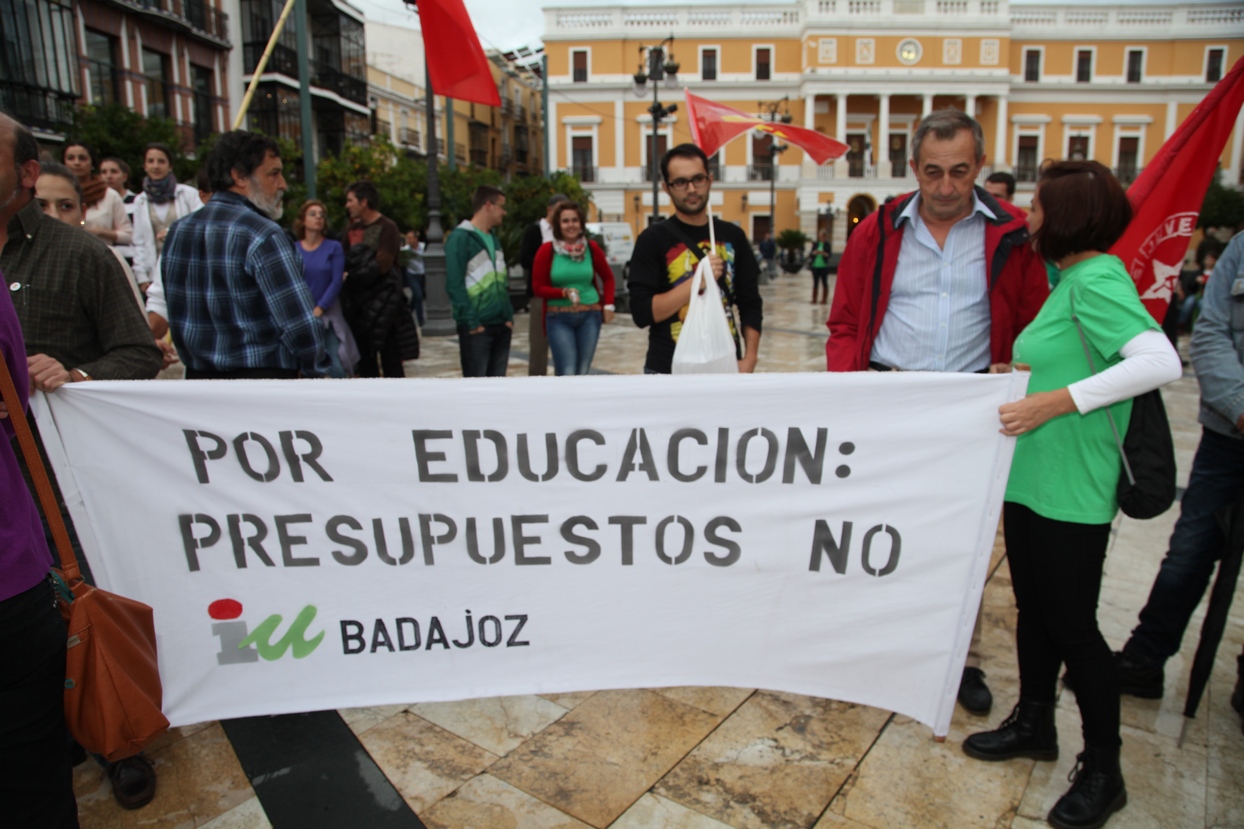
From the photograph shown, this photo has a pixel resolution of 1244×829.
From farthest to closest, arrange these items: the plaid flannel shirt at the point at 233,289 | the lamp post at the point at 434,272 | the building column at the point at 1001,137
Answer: the building column at the point at 1001,137, the lamp post at the point at 434,272, the plaid flannel shirt at the point at 233,289

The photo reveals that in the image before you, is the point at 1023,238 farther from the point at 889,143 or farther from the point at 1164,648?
the point at 889,143

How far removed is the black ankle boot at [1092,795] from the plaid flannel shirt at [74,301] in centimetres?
280

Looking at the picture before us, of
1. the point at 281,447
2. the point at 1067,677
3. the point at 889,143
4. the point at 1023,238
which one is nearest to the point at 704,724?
the point at 1067,677

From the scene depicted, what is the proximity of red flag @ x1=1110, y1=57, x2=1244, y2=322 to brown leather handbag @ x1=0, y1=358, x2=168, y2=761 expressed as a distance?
9.90ft

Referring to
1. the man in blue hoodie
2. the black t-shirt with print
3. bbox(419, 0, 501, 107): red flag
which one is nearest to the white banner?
the black t-shirt with print

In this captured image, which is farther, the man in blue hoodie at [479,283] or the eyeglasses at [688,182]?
the man in blue hoodie at [479,283]

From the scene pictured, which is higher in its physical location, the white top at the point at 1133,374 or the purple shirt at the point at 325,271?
the purple shirt at the point at 325,271

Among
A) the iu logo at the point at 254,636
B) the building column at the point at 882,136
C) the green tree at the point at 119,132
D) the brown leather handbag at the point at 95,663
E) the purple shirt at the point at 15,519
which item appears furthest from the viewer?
the building column at the point at 882,136

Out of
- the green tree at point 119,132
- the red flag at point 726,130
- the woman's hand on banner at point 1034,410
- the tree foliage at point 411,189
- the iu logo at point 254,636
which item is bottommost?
the iu logo at point 254,636

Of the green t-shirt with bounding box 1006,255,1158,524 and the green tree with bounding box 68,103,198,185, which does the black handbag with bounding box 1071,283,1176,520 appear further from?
the green tree with bounding box 68,103,198,185

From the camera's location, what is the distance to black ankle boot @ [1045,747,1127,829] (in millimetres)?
2094

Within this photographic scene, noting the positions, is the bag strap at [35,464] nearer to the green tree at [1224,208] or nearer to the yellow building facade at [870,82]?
the green tree at [1224,208]

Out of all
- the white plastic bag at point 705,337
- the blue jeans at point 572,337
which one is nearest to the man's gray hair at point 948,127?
the white plastic bag at point 705,337

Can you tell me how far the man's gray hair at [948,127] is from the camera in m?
2.40
